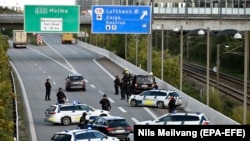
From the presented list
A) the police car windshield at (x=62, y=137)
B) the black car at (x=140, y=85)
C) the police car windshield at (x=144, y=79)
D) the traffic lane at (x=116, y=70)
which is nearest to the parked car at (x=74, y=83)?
the black car at (x=140, y=85)

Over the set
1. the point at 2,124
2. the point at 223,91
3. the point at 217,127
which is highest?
the point at 217,127

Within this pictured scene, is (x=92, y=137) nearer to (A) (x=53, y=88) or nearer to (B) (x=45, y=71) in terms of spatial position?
(A) (x=53, y=88)

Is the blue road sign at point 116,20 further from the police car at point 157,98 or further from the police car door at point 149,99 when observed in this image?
the police car door at point 149,99

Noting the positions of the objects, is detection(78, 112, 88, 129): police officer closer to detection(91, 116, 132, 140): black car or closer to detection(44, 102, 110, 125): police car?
detection(91, 116, 132, 140): black car

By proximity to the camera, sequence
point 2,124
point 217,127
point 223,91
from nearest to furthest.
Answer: point 217,127 < point 2,124 < point 223,91

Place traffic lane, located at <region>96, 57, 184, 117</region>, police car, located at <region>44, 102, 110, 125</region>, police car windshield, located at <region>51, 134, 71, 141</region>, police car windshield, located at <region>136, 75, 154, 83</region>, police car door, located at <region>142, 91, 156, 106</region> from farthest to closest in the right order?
police car windshield, located at <region>136, 75, 154, 83</region> → police car door, located at <region>142, 91, 156, 106</region> → traffic lane, located at <region>96, 57, 184, 117</region> → police car, located at <region>44, 102, 110, 125</region> → police car windshield, located at <region>51, 134, 71, 141</region>

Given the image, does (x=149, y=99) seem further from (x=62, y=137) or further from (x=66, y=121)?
(x=62, y=137)

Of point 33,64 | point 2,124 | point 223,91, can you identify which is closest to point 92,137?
point 2,124

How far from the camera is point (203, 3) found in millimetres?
95000

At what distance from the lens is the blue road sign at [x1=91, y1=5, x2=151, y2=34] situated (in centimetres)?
5497

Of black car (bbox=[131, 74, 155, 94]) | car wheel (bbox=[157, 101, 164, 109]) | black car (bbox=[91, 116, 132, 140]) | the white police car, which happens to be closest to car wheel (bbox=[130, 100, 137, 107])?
car wheel (bbox=[157, 101, 164, 109])

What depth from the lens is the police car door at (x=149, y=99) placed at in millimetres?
41625

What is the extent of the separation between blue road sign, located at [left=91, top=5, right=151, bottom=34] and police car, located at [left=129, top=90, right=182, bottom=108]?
13.5m

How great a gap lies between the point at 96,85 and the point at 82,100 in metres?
10.6
